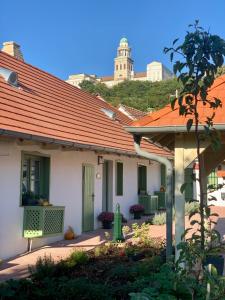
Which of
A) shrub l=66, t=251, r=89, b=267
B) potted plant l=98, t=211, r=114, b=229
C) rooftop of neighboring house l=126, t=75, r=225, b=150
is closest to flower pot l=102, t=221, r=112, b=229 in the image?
potted plant l=98, t=211, r=114, b=229

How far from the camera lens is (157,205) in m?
18.2

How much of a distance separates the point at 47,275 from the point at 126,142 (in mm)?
9781

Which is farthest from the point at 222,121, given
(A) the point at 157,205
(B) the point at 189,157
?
(A) the point at 157,205

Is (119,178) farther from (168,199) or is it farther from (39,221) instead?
(168,199)

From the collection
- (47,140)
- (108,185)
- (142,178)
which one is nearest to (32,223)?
(47,140)

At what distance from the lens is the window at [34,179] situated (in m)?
9.86

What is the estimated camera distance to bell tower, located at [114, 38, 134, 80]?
153375mm

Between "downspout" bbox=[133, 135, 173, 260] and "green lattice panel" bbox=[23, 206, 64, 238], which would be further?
"green lattice panel" bbox=[23, 206, 64, 238]

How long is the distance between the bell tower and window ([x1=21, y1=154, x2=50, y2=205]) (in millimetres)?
141789

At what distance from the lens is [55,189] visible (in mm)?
10938

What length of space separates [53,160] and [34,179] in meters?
0.72

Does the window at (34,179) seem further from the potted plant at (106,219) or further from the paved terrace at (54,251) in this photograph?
the potted plant at (106,219)

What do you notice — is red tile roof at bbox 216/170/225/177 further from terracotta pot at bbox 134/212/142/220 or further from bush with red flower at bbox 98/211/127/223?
bush with red flower at bbox 98/211/127/223

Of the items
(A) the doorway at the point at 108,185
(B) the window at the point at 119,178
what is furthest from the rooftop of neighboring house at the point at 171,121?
(B) the window at the point at 119,178
